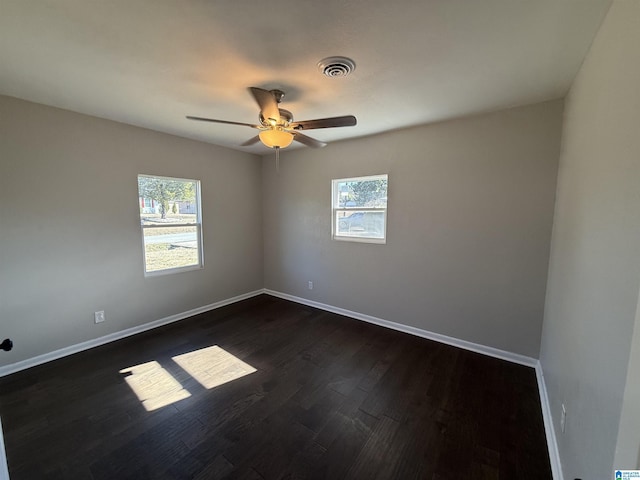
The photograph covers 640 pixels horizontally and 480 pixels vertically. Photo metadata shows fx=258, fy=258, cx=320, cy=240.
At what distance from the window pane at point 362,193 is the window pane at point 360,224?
0.39 ft

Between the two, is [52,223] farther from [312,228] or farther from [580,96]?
[580,96]

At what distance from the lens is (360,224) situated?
146 inches

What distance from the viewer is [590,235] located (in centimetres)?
133

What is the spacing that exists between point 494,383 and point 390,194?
2.24 m

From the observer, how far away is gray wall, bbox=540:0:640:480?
924mm

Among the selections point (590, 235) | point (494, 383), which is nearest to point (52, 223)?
point (590, 235)

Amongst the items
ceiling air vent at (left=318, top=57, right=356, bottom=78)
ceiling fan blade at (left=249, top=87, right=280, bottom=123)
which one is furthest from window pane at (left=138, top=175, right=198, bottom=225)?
ceiling air vent at (left=318, top=57, right=356, bottom=78)

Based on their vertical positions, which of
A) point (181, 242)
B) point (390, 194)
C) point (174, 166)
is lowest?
point (181, 242)

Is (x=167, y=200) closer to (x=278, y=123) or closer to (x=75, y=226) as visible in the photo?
(x=75, y=226)

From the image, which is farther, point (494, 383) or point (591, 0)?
point (494, 383)

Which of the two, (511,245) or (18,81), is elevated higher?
(18,81)

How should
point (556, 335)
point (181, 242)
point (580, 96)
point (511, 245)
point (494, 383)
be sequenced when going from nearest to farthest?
point (580, 96) < point (556, 335) < point (494, 383) < point (511, 245) < point (181, 242)

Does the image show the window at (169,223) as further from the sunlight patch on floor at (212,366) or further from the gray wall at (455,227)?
the gray wall at (455,227)

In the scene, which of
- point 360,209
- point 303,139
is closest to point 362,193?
point 360,209
